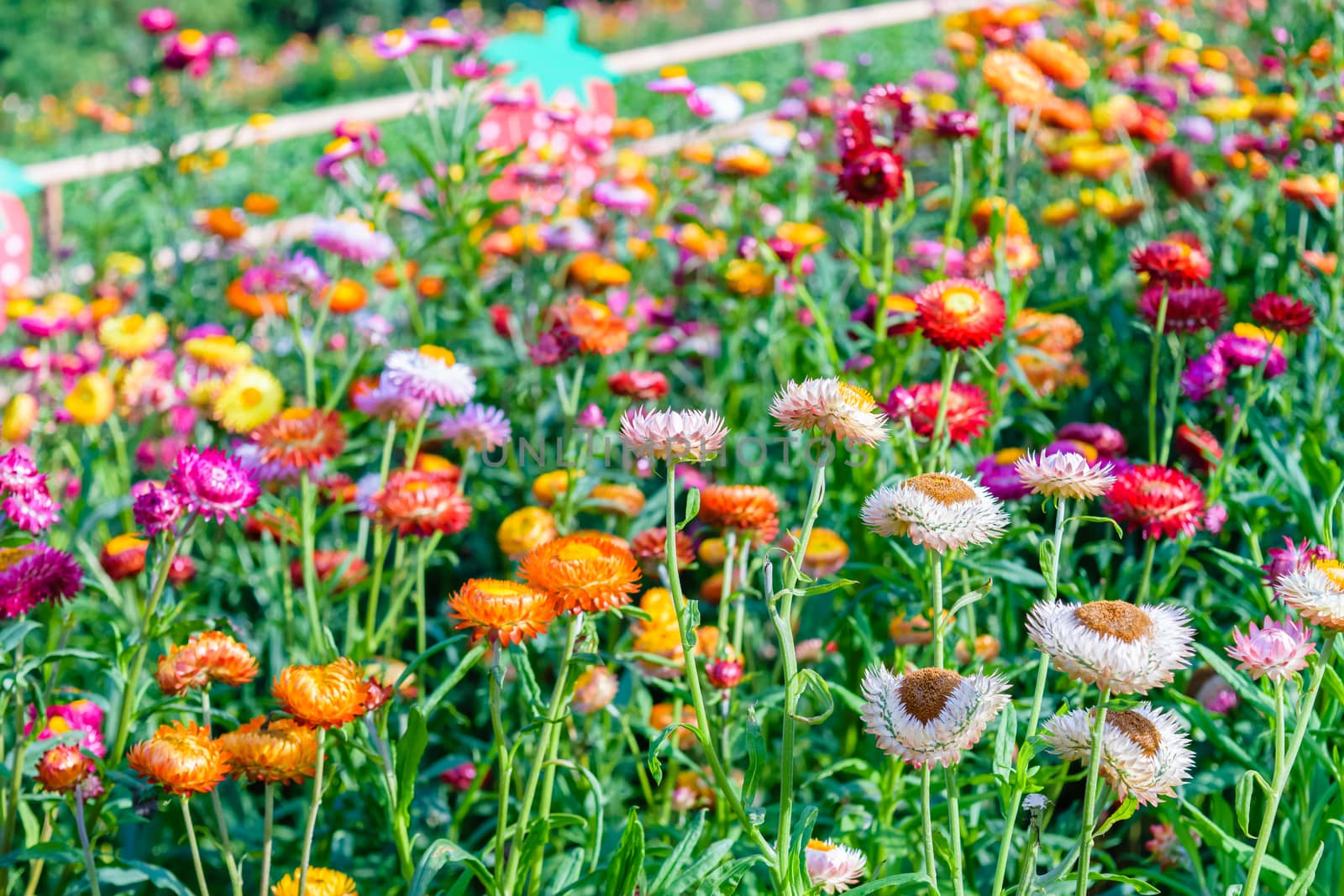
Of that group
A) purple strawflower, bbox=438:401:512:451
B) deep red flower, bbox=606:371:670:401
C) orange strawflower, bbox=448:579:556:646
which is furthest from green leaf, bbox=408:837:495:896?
deep red flower, bbox=606:371:670:401

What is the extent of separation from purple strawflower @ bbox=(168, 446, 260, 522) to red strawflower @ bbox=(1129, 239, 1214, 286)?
1.67m

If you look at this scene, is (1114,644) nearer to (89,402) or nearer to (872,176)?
(872,176)

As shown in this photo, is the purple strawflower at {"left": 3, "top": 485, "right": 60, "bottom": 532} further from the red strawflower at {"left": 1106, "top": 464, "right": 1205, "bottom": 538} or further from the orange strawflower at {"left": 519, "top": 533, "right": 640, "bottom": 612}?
the red strawflower at {"left": 1106, "top": 464, "right": 1205, "bottom": 538}

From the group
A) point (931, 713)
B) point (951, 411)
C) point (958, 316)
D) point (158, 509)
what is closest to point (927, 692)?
point (931, 713)

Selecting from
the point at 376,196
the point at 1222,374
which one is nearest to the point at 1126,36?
the point at 1222,374

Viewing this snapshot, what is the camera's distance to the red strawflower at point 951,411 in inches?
83.3

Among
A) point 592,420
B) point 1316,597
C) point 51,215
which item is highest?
point 1316,597

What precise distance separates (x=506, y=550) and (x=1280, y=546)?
62.7 inches

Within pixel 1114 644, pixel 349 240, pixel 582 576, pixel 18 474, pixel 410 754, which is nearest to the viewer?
pixel 1114 644

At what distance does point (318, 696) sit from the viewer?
1.43 metres

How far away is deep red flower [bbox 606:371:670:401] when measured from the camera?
100 inches

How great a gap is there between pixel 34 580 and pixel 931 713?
130cm

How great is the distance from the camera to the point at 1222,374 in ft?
7.80

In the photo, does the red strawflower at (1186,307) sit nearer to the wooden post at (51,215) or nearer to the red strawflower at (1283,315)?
the red strawflower at (1283,315)
